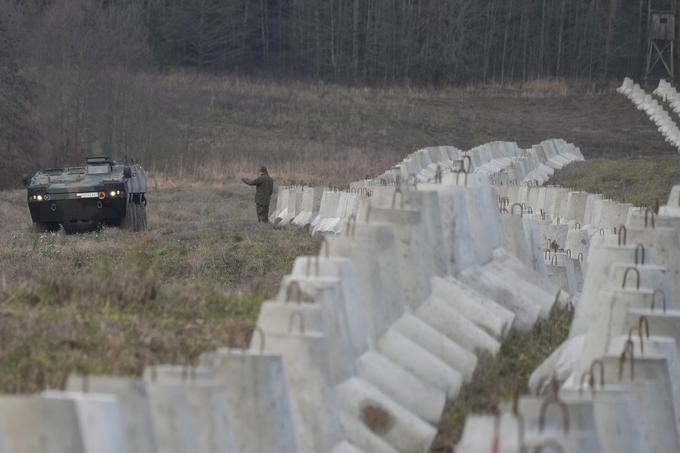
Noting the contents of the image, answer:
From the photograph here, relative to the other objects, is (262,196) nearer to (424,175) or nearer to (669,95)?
(424,175)

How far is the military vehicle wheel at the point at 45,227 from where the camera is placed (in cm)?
3089

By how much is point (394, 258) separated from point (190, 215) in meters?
23.5

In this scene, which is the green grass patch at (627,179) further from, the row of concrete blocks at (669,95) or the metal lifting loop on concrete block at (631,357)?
the row of concrete blocks at (669,95)

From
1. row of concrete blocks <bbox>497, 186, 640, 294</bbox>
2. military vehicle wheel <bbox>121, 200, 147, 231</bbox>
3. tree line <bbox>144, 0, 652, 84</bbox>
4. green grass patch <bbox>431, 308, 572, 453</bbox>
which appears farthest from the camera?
tree line <bbox>144, 0, 652, 84</bbox>

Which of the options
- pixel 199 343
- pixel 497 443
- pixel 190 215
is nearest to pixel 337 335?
pixel 199 343

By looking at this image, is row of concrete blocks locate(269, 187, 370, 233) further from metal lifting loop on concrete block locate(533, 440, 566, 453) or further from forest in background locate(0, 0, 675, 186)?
forest in background locate(0, 0, 675, 186)

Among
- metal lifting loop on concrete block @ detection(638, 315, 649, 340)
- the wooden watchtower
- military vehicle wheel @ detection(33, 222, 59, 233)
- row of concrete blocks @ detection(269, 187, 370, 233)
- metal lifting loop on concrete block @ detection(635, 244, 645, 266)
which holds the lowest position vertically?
military vehicle wheel @ detection(33, 222, 59, 233)

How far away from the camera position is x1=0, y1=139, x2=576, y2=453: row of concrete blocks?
704cm

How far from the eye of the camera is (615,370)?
926 centimetres

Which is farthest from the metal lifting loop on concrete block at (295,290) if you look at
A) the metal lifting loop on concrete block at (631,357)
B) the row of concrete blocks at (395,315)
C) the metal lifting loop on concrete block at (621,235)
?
the metal lifting loop on concrete block at (621,235)

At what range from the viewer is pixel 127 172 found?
32.3 m

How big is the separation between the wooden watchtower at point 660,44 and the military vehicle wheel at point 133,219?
59.9 m

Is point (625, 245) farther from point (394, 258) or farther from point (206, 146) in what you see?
point (206, 146)

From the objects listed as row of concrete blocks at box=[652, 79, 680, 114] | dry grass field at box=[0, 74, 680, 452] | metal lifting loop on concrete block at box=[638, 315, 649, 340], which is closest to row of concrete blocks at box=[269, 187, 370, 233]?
dry grass field at box=[0, 74, 680, 452]
